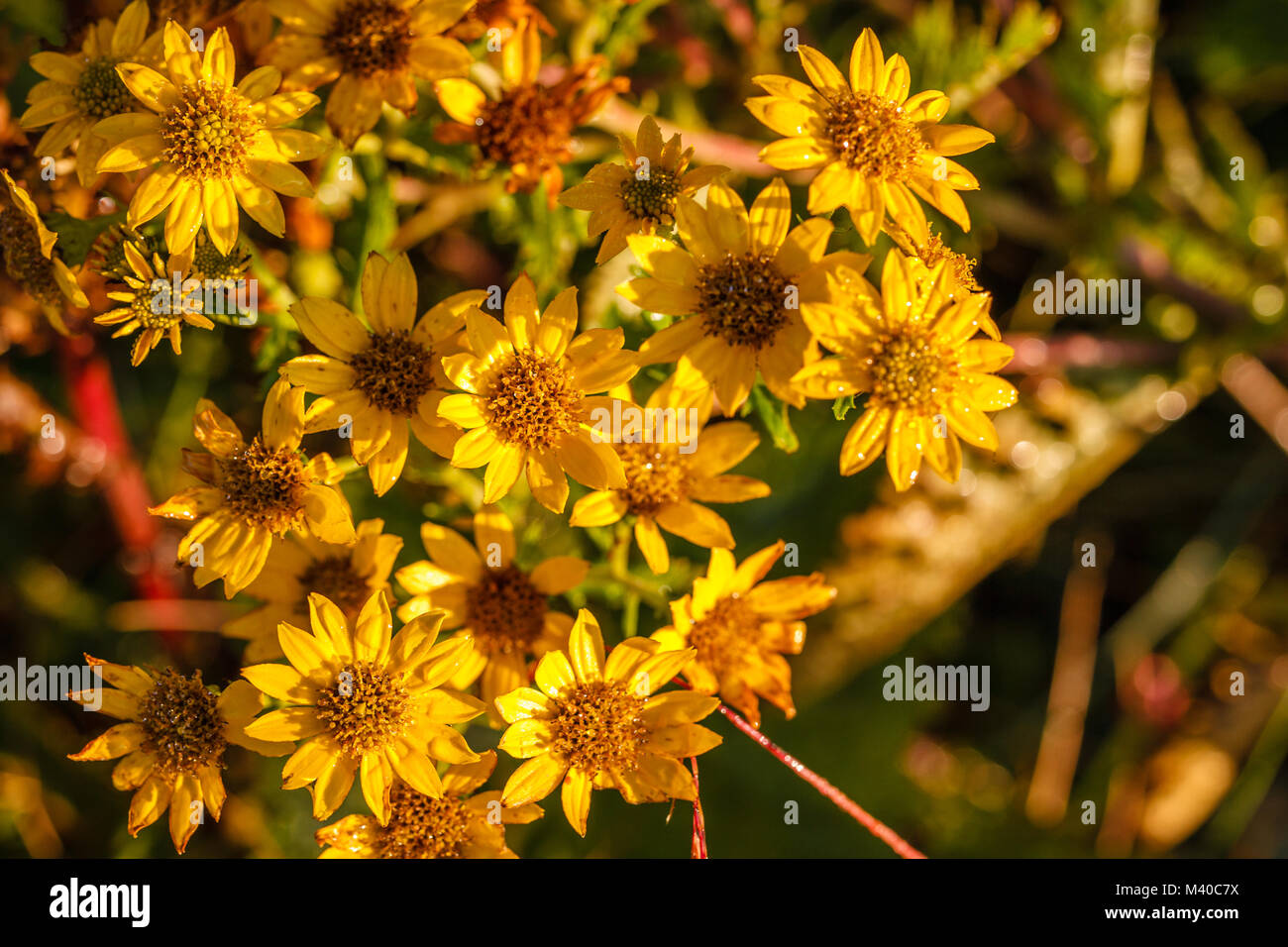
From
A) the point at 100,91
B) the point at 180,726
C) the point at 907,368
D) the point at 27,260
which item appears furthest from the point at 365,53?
Result: the point at 180,726

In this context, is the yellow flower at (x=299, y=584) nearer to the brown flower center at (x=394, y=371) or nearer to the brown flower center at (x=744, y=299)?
the brown flower center at (x=394, y=371)

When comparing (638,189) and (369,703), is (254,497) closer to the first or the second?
(369,703)

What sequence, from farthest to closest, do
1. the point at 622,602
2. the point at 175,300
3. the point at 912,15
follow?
1. the point at 912,15
2. the point at 622,602
3. the point at 175,300

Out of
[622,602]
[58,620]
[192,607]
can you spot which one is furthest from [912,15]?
[58,620]

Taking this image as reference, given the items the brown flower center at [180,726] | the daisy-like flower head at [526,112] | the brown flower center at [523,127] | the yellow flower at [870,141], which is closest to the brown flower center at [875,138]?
the yellow flower at [870,141]

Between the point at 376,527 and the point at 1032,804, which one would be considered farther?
the point at 1032,804

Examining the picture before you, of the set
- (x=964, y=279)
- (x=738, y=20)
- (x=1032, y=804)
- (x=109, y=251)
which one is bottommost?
(x=1032, y=804)

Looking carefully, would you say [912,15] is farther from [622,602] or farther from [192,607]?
[192,607]

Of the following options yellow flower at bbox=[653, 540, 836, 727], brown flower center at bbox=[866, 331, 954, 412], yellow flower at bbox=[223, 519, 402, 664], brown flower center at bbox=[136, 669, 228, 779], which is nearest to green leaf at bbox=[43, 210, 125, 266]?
yellow flower at bbox=[223, 519, 402, 664]
